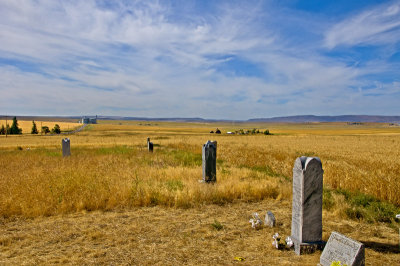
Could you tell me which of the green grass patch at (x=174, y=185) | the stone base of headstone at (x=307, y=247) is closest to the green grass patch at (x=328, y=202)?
the stone base of headstone at (x=307, y=247)

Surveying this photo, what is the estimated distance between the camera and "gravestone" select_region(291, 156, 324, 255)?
422 cm

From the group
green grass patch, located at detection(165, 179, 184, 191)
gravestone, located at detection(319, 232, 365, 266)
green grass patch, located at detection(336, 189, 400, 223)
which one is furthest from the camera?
green grass patch, located at detection(165, 179, 184, 191)

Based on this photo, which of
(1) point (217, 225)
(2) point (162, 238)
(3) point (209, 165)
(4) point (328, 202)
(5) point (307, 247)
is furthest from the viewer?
(3) point (209, 165)

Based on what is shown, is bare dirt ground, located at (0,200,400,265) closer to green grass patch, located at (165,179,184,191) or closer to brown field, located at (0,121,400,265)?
brown field, located at (0,121,400,265)

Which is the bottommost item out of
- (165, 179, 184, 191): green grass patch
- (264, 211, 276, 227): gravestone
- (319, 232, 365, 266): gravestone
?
(264, 211, 276, 227): gravestone

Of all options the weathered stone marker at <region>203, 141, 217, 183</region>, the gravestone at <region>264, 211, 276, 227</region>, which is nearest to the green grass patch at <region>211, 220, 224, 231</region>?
the gravestone at <region>264, 211, 276, 227</region>

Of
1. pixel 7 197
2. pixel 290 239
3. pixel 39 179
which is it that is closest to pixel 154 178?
pixel 39 179

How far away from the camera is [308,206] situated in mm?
4277

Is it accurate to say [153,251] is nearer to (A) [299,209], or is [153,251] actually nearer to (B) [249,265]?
(B) [249,265]

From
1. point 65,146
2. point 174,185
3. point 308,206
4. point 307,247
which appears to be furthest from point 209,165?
point 65,146

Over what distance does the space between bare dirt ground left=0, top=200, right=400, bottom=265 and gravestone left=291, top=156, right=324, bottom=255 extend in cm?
17

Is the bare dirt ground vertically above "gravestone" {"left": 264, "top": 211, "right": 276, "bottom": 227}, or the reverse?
"gravestone" {"left": 264, "top": 211, "right": 276, "bottom": 227}

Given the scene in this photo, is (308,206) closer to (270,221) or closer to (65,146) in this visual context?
(270,221)

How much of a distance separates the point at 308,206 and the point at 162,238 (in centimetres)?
242
